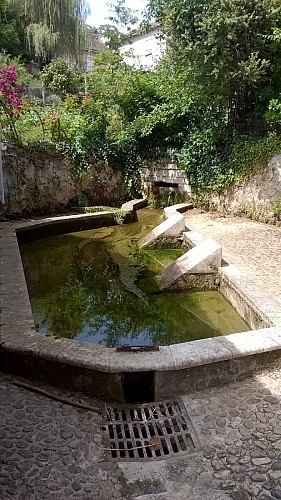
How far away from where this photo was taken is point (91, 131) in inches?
418

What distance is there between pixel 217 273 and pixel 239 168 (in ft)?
15.2

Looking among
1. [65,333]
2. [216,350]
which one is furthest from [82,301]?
[216,350]

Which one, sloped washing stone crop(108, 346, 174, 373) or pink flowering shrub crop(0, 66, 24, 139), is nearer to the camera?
sloped washing stone crop(108, 346, 174, 373)

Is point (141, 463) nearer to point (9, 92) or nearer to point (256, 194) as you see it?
point (256, 194)

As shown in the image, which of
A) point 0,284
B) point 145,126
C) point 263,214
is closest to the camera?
point 0,284

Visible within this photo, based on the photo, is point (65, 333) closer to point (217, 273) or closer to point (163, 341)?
point (163, 341)

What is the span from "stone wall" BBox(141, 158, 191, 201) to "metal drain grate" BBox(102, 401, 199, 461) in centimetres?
834

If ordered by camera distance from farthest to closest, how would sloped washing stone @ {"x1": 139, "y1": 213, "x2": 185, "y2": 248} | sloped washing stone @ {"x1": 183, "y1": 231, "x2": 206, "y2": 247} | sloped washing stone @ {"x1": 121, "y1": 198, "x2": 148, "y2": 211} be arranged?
Result: 1. sloped washing stone @ {"x1": 121, "y1": 198, "x2": 148, "y2": 211}
2. sloped washing stone @ {"x1": 139, "y1": 213, "x2": 185, "y2": 248}
3. sloped washing stone @ {"x1": 183, "y1": 231, "x2": 206, "y2": 247}

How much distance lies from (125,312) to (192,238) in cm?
258

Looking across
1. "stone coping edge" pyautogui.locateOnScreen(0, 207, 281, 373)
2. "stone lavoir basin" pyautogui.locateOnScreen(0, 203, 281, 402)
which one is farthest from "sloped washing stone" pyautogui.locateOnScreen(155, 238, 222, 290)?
"stone coping edge" pyautogui.locateOnScreen(0, 207, 281, 373)

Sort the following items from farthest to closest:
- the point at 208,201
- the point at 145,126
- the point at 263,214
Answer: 1. the point at 145,126
2. the point at 208,201
3. the point at 263,214

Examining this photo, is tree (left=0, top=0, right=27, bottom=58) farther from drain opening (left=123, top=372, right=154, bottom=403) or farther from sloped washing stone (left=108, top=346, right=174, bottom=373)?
drain opening (left=123, top=372, right=154, bottom=403)

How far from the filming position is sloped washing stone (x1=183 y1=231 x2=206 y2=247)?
7.14 metres

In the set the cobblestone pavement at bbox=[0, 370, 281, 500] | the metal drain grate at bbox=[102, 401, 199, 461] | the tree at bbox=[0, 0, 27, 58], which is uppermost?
the tree at bbox=[0, 0, 27, 58]
